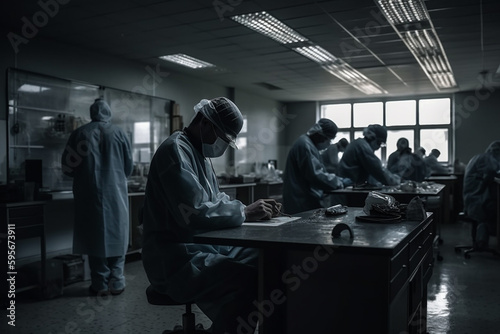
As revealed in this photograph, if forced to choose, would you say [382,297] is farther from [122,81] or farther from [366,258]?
[122,81]

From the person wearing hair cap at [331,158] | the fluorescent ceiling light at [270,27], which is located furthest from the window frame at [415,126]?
the fluorescent ceiling light at [270,27]

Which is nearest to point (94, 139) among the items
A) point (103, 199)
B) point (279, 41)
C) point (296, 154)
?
point (103, 199)

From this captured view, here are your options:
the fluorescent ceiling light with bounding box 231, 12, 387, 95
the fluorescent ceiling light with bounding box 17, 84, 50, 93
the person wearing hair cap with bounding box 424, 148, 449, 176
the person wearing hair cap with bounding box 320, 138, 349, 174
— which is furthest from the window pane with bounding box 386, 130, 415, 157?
the fluorescent ceiling light with bounding box 17, 84, 50, 93

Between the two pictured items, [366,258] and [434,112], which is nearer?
[366,258]

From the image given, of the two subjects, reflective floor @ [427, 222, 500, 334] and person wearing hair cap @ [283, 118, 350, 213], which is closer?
reflective floor @ [427, 222, 500, 334]

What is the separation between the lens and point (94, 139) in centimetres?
371

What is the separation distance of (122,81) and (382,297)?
5410 mm

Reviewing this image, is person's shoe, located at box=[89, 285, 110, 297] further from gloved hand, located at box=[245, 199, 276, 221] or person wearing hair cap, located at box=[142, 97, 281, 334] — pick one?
gloved hand, located at box=[245, 199, 276, 221]

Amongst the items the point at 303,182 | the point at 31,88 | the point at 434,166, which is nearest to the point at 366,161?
the point at 303,182

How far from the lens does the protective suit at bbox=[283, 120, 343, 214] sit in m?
3.90

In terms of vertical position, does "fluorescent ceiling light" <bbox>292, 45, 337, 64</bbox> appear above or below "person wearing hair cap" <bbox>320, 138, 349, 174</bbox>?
above

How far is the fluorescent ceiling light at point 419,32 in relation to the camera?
171 inches

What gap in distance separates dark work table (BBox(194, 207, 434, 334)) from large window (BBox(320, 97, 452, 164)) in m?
8.74

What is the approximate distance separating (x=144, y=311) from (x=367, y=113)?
338 inches
